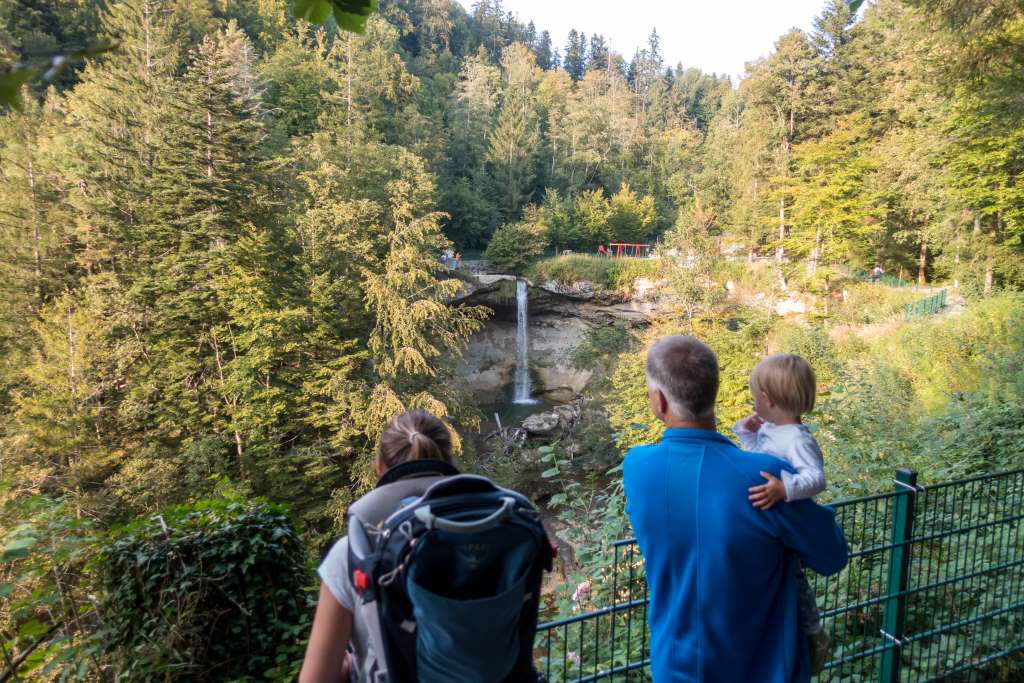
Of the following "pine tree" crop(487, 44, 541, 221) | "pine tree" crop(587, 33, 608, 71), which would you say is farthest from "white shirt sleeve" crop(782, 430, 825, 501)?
"pine tree" crop(587, 33, 608, 71)

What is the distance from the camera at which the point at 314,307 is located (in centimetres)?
1547

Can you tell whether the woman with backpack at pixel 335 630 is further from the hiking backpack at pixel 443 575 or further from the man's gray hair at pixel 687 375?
the man's gray hair at pixel 687 375

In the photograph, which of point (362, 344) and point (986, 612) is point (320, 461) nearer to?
point (362, 344)

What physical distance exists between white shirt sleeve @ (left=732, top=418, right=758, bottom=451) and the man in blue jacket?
0.36 m

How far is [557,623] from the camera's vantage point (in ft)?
6.72

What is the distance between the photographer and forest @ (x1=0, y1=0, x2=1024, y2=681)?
11.3 ft

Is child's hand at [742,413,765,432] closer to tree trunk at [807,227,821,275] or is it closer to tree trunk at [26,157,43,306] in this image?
tree trunk at [26,157,43,306]

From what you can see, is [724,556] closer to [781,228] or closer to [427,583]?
[427,583]

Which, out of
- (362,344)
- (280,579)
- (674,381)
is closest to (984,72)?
(674,381)

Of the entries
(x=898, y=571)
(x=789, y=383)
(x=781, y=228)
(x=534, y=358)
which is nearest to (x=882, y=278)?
(x=781, y=228)

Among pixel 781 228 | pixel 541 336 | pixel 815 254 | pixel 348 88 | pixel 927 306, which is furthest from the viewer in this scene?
pixel 541 336

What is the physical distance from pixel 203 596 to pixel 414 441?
7.90 feet

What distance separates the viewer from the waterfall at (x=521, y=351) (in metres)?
27.6

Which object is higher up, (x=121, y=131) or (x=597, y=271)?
(x=121, y=131)
